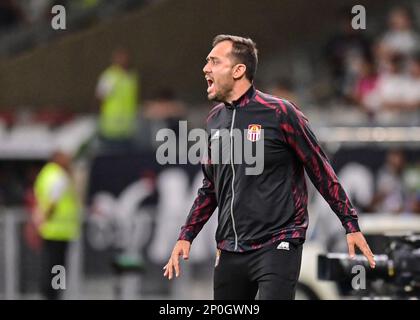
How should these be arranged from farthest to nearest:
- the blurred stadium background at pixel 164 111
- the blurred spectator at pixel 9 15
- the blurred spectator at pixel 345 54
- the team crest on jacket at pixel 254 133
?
the blurred spectator at pixel 9 15
the blurred spectator at pixel 345 54
the blurred stadium background at pixel 164 111
the team crest on jacket at pixel 254 133

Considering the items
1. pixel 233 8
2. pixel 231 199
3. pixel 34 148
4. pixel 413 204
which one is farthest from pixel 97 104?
pixel 231 199

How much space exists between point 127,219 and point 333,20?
18.1 ft

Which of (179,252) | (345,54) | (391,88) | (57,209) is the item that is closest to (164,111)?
(345,54)

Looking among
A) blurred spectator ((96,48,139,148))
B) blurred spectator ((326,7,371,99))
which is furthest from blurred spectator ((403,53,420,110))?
blurred spectator ((96,48,139,148))

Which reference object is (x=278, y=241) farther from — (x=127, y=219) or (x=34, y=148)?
(x=34, y=148)

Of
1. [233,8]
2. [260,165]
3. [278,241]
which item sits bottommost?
[278,241]

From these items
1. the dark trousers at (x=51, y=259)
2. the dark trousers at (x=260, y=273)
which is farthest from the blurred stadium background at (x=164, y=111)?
the dark trousers at (x=260, y=273)

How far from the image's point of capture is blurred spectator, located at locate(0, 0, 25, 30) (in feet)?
72.1

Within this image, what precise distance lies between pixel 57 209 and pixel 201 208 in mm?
Answer: 8123

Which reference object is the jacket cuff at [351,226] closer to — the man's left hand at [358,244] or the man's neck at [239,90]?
the man's left hand at [358,244]

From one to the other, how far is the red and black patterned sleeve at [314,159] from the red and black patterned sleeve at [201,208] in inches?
23.7

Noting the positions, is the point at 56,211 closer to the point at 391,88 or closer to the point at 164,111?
the point at 164,111

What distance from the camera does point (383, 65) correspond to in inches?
693

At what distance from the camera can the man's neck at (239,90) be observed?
23.8ft
